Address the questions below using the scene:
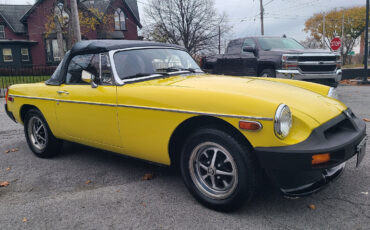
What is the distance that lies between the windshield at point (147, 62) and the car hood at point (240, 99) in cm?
44

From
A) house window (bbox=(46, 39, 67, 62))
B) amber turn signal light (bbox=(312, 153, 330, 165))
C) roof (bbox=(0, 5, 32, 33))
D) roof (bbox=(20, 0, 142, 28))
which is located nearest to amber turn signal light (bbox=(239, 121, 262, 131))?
amber turn signal light (bbox=(312, 153, 330, 165))

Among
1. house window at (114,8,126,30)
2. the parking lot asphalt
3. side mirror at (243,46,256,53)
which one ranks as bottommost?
the parking lot asphalt

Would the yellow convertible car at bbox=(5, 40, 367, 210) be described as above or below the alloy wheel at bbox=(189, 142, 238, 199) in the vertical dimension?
above

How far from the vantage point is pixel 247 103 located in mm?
2492

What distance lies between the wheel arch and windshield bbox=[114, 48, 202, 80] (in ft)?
3.19

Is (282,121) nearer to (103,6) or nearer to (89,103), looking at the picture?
(89,103)

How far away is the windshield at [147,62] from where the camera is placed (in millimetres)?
3529

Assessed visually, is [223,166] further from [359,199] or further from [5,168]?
[5,168]

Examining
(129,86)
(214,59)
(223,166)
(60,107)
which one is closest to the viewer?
(223,166)

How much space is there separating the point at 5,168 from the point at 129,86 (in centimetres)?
229

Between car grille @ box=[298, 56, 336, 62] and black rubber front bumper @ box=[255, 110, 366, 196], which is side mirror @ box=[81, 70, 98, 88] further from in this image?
car grille @ box=[298, 56, 336, 62]

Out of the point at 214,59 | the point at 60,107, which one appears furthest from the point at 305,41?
the point at 60,107

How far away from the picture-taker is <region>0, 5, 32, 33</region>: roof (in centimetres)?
3259

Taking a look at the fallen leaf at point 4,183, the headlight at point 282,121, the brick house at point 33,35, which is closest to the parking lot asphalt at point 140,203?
the fallen leaf at point 4,183
